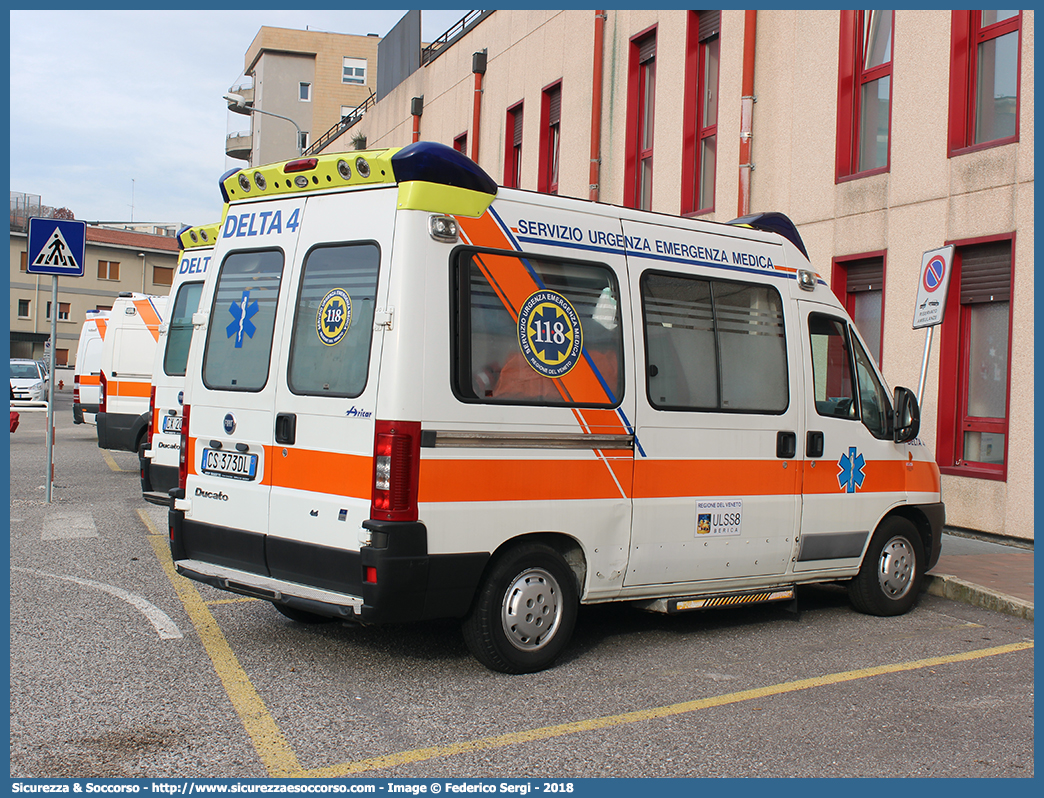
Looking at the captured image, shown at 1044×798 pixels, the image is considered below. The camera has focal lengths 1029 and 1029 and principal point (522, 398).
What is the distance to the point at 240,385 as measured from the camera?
5.77 m

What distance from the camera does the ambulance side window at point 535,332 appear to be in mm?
5191

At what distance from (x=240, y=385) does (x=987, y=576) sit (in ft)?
20.0

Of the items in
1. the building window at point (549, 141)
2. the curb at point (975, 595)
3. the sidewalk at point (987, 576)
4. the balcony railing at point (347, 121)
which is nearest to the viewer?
the curb at point (975, 595)

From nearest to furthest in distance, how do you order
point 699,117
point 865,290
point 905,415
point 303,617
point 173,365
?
1. point 303,617
2. point 905,415
3. point 173,365
4. point 865,290
5. point 699,117

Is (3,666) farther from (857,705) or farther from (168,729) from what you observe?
(857,705)

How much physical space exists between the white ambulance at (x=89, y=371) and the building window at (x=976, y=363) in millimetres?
13069

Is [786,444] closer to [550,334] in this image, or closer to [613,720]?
[550,334]

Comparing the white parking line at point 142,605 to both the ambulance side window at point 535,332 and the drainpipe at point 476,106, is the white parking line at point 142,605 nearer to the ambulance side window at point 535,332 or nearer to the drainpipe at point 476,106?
the ambulance side window at point 535,332

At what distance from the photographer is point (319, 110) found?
54.4 meters

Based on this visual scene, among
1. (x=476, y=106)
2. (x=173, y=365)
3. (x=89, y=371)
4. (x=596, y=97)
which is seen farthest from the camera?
(x=476, y=106)

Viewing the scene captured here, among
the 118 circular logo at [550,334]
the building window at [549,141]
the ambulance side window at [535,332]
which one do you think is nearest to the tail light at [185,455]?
the ambulance side window at [535,332]

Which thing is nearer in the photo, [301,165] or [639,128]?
[301,165]

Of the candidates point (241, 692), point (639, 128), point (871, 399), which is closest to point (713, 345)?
point (871, 399)

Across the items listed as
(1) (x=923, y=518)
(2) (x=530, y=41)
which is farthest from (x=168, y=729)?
(2) (x=530, y=41)
